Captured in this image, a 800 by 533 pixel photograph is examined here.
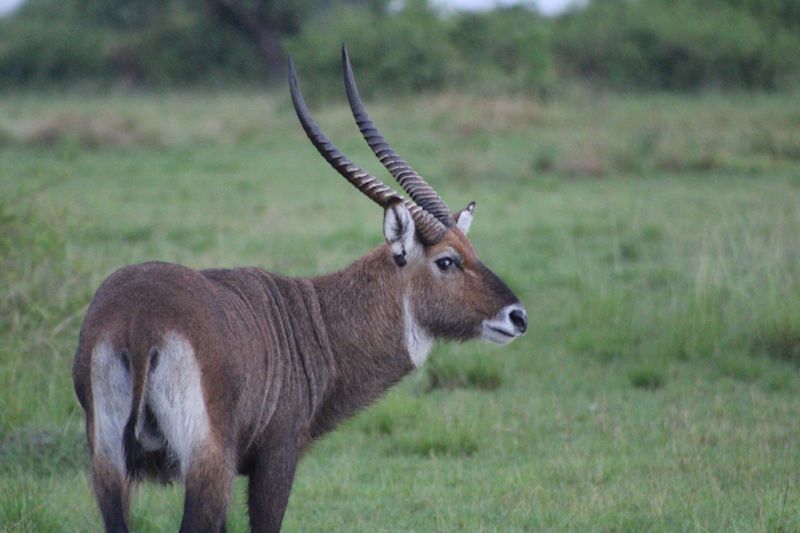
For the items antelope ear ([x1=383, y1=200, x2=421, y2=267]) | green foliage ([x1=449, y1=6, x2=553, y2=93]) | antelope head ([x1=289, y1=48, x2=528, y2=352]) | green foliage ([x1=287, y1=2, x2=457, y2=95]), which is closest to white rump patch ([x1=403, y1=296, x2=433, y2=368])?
antelope head ([x1=289, y1=48, x2=528, y2=352])

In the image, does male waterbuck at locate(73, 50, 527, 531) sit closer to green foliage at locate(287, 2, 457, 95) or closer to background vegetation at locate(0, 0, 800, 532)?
background vegetation at locate(0, 0, 800, 532)

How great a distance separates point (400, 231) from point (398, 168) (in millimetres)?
442

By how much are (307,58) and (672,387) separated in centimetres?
1700

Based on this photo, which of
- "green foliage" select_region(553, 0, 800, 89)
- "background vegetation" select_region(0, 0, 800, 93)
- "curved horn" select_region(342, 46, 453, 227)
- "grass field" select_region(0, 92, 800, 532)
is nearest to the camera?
"curved horn" select_region(342, 46, 453, 227)

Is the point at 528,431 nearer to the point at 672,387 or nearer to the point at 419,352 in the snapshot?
the point at 672,387

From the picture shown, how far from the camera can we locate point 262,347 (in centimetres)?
400

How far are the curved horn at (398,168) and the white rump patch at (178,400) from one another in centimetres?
143

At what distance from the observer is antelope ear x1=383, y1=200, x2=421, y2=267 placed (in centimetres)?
430

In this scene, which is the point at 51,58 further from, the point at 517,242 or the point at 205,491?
the point at 205,491

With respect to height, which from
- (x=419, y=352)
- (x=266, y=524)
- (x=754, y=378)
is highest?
(x=419, y=352)

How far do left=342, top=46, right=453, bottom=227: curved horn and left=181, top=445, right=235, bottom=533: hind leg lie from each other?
4.90 feet

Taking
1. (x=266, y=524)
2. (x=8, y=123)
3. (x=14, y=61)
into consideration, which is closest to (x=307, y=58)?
(x=8, y=123)

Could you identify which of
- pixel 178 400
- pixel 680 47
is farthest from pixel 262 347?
pixel 680 47

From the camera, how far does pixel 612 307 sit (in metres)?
7.95
